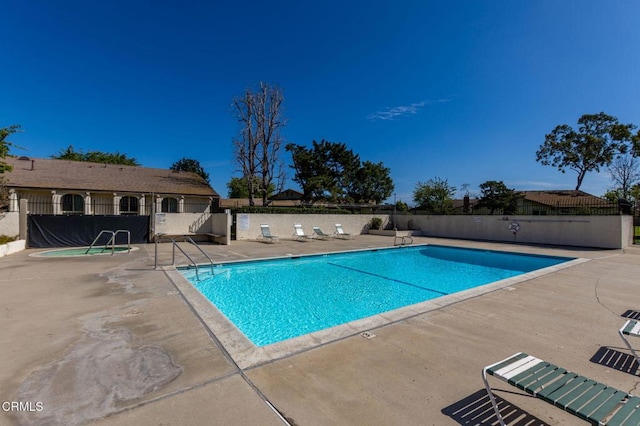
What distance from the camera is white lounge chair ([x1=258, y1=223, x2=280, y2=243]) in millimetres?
16250

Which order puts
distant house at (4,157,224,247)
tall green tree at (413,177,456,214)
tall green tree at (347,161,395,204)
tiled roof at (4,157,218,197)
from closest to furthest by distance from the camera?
1. distant house at (4,157,224,247)
2. tiled roof at (4,157,218,197)
3. tall green tree at (413,177,456,214)
4. tall green tree at (347,161,395,204)

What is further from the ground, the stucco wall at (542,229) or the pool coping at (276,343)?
the stucco wall at (542,229)

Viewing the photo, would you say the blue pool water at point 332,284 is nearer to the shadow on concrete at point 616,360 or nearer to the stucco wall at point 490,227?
the shadow on concrete at point 616,360

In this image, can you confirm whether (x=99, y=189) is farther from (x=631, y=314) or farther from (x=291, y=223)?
(x=631, y=314)

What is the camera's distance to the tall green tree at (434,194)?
25375 millimetres

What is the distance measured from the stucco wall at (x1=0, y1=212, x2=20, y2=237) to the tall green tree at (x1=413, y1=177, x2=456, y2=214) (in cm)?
2526

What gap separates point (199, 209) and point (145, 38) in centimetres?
1215

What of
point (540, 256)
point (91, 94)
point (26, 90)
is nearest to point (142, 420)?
point (540, 256)

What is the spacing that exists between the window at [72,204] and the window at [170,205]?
5.03 meters

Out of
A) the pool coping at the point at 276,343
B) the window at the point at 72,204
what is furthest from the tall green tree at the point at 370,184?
the pool coping at the point at 276,343

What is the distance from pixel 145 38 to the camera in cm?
1515

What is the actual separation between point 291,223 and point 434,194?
14690 millimetres

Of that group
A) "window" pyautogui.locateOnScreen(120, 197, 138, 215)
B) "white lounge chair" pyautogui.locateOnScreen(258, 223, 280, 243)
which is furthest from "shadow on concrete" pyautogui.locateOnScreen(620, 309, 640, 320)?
"window" pyautogui.locateOnScreen(120, 197, 138, 215)

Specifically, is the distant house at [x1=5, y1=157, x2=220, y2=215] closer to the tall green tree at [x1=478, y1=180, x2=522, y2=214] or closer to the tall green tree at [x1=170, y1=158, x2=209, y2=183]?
the tall green tree at [x1=478, y1=180, x2=522, y2=214]
